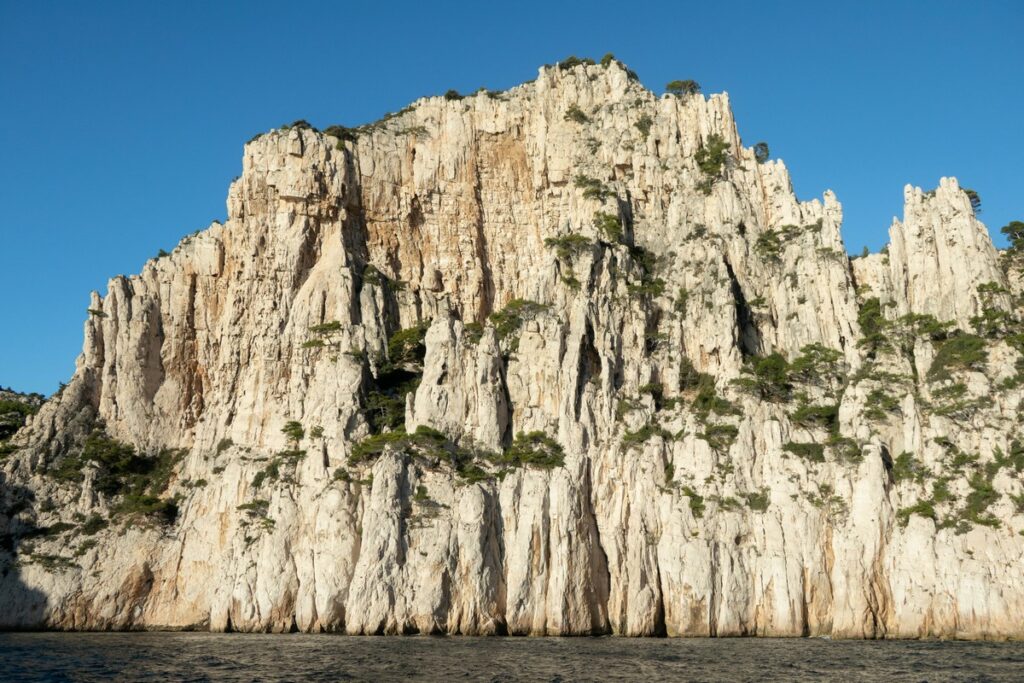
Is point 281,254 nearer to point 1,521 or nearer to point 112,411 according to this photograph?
point 112,411

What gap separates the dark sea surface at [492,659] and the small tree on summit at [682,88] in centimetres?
5031

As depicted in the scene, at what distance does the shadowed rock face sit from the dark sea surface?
4.59 metres

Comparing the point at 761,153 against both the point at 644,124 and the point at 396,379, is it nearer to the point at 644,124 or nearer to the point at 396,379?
Answer: the point at 644,124

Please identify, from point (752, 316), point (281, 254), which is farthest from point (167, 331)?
point (752, 316)

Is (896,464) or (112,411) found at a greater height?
(112,411)

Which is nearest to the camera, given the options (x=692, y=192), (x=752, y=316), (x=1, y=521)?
(x=1, y=521)

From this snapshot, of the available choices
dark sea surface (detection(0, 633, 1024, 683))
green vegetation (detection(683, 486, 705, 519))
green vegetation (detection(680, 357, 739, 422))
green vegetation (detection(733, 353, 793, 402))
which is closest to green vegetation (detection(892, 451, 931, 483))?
green vegetation (detection(733, 353, 793, 402))

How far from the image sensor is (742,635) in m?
54.1

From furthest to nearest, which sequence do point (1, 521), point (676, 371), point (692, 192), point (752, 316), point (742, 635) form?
point (692, 192), point (752, 316), point (676, 371), point (1, 521), point (742, 635)

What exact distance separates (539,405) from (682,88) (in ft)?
118

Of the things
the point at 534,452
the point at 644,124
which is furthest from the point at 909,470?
the point at 644,124

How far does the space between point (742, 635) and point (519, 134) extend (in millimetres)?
45538

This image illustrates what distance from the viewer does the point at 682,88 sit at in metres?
84.4

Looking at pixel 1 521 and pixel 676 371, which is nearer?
pixel 1 521
